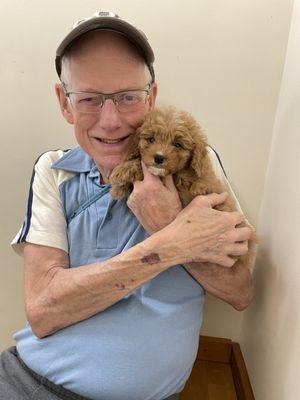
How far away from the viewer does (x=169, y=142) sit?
102cm

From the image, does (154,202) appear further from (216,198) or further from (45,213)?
(45,213)

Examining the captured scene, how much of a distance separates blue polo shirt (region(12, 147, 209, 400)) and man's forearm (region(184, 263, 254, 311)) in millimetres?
34

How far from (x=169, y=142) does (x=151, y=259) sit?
0.33 meters

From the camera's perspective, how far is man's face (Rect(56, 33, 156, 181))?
110cm

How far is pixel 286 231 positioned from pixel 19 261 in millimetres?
1251

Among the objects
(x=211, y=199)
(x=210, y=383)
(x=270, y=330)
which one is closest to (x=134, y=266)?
(x=211, y=199)

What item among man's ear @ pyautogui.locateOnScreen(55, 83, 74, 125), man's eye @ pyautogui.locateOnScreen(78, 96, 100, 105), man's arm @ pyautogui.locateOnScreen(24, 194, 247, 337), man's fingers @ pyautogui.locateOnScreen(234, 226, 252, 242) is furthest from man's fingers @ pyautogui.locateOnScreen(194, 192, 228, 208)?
man's ear @ pyautogui.locateOnScreen(55, 83, 74, 125)

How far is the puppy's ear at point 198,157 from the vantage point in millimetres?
1036

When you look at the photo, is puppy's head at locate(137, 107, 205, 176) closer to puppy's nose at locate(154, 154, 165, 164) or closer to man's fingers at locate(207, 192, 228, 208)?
puppy's nose at locate(154, 154, 165, 164)

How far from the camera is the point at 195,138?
1050 mm

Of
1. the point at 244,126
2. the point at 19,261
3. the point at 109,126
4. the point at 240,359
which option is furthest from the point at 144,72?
the point at 240,359

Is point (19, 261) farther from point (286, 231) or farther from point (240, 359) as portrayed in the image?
point (286, 231)

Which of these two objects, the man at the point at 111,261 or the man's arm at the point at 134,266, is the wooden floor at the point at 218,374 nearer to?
the man at the point at 111,261

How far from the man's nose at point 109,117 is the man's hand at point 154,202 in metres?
0.17
